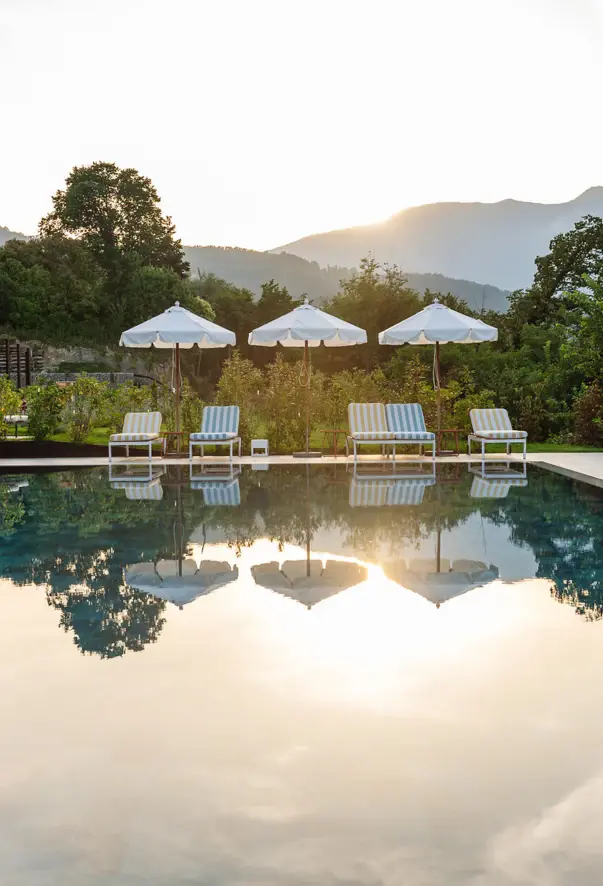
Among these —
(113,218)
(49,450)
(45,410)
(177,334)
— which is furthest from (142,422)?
(113,218)

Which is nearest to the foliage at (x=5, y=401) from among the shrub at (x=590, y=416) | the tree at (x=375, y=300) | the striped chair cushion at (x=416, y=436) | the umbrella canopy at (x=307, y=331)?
the umbrella canopy at (x=307, y=331)

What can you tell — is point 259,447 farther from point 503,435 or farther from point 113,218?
point 113,218

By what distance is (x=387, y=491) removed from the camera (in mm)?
10742

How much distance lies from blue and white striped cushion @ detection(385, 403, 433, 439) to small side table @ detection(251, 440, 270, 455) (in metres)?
2.01

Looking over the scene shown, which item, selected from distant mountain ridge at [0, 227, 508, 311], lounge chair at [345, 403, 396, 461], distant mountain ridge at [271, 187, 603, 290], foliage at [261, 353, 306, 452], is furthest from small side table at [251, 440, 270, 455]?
distant mountain ridge at [0, 227, 508, 311]

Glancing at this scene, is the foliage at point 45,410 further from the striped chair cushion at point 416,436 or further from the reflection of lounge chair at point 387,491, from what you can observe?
the reflection of lounge chair at point 387,491

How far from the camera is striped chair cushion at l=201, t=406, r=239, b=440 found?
1445 centimetres

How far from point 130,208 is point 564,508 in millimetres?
43752

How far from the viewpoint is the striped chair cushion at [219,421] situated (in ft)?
47.4

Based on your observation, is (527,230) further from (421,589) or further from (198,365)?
(421,589)

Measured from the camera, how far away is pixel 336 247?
72562 mm

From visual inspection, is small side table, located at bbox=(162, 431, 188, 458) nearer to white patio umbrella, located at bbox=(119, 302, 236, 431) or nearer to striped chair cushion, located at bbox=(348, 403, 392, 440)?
white patio umbrella, located at bbox=(119, 302, 236, 431)

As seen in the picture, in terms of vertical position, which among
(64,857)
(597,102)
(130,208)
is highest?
(130,208)

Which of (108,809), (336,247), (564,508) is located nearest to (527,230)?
(336,247)
